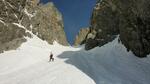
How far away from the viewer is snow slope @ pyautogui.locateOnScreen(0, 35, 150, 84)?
3975 cm

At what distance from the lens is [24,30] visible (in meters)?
72.0

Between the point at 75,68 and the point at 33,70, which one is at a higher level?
the point at 75,68

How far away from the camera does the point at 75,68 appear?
45062 millimetres

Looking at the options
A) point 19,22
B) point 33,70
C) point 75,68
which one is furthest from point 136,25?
point 19,22

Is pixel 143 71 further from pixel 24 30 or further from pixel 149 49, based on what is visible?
pixel 24 30

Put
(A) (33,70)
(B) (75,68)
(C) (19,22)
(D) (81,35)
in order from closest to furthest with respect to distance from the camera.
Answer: (B) (75,68), (A) (33,70), (C) (19,22), (D) (81,35)

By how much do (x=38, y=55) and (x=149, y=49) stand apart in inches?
838

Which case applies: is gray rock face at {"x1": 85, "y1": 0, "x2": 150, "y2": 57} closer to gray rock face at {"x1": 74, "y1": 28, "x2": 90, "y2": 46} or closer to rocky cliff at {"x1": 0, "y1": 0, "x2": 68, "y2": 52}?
rocky cliff at {"x1": 0, "y1": 0, "x2": 68, "y2": 52}

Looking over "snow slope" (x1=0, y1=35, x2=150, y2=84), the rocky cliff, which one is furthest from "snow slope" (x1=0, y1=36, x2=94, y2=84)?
the rocky cliff

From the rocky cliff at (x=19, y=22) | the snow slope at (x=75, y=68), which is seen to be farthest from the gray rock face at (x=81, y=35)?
the snow slope at (x=75, y=68)

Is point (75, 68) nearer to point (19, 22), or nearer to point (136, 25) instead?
point (136, 25)

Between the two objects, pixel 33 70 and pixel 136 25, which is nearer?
pixel 33 70

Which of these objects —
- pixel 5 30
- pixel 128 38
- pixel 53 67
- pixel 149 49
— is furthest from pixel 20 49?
pixel 149 49

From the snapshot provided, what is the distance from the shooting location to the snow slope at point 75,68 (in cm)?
3975
